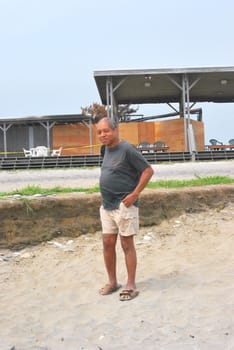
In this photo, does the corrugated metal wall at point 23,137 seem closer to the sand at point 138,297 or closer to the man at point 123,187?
the sand at point 138,297

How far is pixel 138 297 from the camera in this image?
4.08 metres

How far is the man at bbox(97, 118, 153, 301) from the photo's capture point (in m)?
4.03

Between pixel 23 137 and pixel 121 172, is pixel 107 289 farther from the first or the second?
pixel 23 137

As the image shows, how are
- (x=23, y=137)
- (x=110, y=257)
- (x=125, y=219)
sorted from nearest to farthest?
(x=125, y=219) < (x=110, y=257) < (x=23, y=137)

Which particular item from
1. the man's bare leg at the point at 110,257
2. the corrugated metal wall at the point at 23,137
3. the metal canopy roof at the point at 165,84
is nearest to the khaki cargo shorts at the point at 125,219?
the man's bare leg at the point at 110,257

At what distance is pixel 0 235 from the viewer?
6191 mm

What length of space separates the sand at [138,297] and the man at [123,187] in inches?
16.4

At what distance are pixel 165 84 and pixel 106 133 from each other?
17250 mm

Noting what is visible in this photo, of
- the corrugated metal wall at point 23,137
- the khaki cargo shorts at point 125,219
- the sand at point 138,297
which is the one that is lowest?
the sand at point 138,297

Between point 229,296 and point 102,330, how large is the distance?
116 cm

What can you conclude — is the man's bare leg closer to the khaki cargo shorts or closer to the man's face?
the khaki cargo shorts

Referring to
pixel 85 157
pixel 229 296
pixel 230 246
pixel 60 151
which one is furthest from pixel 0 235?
pixel 60 151

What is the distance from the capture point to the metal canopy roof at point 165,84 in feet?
60.9

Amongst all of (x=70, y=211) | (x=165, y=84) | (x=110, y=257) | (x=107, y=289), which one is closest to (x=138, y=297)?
(x=107, y=289)
